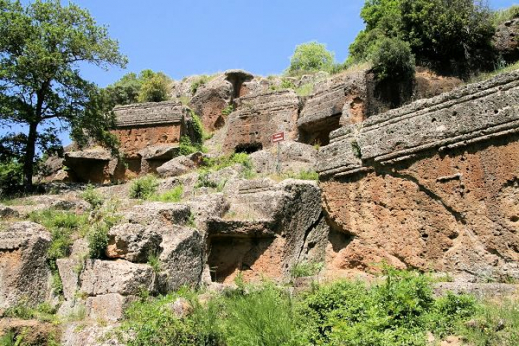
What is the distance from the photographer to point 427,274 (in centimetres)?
720

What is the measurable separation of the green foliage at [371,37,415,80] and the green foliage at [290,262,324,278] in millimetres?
9047

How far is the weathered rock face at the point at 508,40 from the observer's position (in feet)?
55.6

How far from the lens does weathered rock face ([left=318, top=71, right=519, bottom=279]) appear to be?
22.5 feet

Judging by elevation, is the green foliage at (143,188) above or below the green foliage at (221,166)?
below

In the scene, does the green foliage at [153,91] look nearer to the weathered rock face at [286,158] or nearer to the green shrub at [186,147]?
the green shrub at [186,147]

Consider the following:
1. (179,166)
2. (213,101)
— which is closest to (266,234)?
(179,166)

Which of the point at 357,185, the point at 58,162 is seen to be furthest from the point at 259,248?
the point at 58,162

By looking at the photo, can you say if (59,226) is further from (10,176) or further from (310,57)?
(310,57)

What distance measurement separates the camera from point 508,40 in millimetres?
17250

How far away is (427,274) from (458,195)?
45.8 inches

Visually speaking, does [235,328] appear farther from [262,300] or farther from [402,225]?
[402,225]

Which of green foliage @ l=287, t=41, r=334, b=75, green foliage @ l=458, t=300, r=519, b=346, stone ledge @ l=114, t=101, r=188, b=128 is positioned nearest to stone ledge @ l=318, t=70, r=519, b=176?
green foliage @ l=458, t=300, r=519, b=346

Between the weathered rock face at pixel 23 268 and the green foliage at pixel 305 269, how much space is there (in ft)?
14.7

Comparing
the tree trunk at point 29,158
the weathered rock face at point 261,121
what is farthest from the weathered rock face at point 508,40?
the tree trunk at point 29,158
